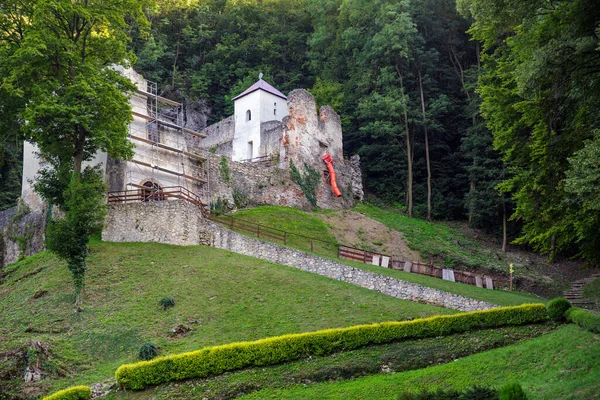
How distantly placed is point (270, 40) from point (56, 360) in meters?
43.3

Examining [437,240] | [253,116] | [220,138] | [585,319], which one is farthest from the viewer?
[220,138]

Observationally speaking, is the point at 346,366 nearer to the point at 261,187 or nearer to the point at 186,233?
the point at 186,233

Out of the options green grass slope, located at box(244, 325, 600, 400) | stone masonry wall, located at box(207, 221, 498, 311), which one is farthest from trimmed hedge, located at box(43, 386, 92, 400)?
stone masonry wall, located at box(207, 221, 498, 311)

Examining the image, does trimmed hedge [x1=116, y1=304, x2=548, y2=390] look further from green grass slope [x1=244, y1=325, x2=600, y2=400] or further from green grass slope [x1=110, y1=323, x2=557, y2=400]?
green grass slope [x1=244, y1=325, x2=600, y2=400]

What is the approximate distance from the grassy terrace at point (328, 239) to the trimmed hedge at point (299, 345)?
483cm

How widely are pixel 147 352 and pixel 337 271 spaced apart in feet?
35.0

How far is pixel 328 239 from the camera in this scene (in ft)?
125

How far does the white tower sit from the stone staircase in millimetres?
21577

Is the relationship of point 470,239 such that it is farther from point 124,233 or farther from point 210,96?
point 210,96

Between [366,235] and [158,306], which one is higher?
[366,235]

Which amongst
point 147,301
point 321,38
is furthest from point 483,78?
point 321,38

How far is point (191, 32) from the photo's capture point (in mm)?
60562

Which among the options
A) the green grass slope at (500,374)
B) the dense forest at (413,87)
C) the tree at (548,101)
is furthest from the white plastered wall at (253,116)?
the green grass slope at (500,374)

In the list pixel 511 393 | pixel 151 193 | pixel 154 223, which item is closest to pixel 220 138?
pixel 151 193
